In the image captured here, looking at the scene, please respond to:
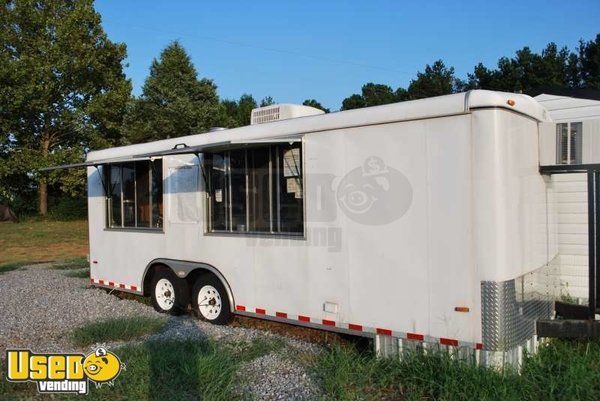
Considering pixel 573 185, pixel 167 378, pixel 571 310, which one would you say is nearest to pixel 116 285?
pixel 167 378

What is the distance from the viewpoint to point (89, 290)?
389 inches

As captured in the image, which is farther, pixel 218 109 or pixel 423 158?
pixel 218 109

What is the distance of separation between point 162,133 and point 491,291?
2543cm

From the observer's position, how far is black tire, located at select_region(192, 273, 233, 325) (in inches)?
275

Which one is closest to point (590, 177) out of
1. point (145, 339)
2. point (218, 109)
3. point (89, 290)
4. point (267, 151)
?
point (267, 151)

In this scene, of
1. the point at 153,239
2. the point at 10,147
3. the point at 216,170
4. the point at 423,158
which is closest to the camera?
the point at 423,158

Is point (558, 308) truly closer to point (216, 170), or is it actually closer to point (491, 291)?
point (491, 291)

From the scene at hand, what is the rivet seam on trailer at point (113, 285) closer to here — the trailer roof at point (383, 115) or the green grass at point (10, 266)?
the trailer roof at point (383, 115)

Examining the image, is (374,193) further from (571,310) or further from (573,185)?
(573,185)

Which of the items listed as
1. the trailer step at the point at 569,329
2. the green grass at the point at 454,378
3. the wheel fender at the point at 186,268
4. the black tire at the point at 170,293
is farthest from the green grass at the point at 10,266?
the trailer step at the point at 569,329

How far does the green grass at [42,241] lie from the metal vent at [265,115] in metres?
11.7

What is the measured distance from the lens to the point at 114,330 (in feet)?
21.3

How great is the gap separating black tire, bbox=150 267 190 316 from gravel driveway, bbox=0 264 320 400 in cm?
17

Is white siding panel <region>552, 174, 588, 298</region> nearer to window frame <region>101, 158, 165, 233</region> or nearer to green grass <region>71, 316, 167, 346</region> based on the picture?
green grass <region>71, 316, 167, 346</region>
